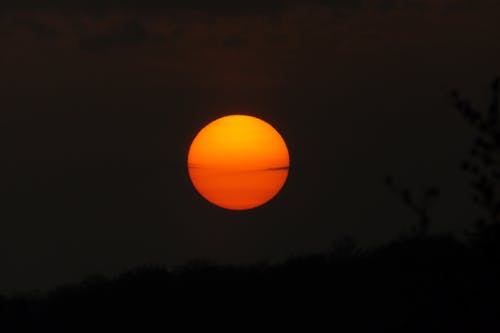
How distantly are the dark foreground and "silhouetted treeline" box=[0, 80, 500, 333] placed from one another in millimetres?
15

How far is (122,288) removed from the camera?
1711cm

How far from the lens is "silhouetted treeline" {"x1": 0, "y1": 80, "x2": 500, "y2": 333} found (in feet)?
44.5

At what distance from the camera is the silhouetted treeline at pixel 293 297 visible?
13570mm

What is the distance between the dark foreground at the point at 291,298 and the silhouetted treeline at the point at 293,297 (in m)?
0.01

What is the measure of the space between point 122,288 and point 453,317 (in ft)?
18.3

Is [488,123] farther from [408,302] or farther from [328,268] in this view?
[328,268]

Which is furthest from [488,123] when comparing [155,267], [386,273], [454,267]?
[155,267]

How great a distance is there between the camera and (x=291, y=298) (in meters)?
15.8

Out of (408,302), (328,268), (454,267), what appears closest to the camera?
(454,267)

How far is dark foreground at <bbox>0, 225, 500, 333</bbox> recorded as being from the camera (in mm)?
13617

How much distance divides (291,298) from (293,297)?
0.10ft

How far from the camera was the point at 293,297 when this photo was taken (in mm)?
15789

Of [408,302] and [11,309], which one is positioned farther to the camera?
[11,309]

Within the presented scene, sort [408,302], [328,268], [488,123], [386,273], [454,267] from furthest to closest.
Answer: [328,268], [386,273], [408,302], [454,267], [488,123]
